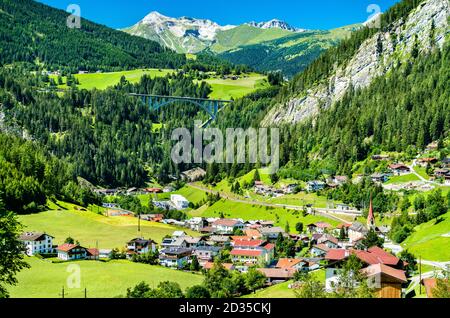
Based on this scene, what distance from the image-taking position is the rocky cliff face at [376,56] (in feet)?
544

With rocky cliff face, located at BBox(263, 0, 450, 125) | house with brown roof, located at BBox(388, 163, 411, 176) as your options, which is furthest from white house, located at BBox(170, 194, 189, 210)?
house with brown roof, located at BBox(388, 163, 411, 176)

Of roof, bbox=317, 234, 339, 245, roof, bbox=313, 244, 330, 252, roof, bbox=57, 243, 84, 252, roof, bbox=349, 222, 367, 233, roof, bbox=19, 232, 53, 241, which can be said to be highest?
roof, bbox=19, 232, 53, 241

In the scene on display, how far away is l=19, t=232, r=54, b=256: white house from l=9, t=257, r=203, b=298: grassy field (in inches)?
141

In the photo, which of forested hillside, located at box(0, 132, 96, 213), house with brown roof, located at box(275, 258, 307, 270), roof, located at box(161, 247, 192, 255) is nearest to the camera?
house with brown roof, located at box(275, 258, 307, 270)

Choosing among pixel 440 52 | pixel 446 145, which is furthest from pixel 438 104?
pixel 440 52

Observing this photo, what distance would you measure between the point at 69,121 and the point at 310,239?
134 metres

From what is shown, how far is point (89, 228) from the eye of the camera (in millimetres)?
89750

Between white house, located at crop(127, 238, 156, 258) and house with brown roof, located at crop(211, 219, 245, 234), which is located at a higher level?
white house, located at crop(127, 238, 156, 258)

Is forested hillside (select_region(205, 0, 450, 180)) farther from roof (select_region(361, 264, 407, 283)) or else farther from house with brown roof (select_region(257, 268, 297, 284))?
roof (select_region(361, 264, 407, 283))

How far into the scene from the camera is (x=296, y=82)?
199375 millimetres

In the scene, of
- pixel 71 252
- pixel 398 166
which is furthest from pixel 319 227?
pixel 71 252

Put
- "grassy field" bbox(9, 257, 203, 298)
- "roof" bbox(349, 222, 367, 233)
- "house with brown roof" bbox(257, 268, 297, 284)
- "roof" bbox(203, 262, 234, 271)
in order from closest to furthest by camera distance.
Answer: "grassy field" bbox(9, 257, 203, 298) → "house with brown roof" bbox(257, 268, 297, 284) → "roof" bbox(203, 262, 234, 271) → "roof" bbox(349, 222, 367, 233)

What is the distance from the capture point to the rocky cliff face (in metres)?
166
